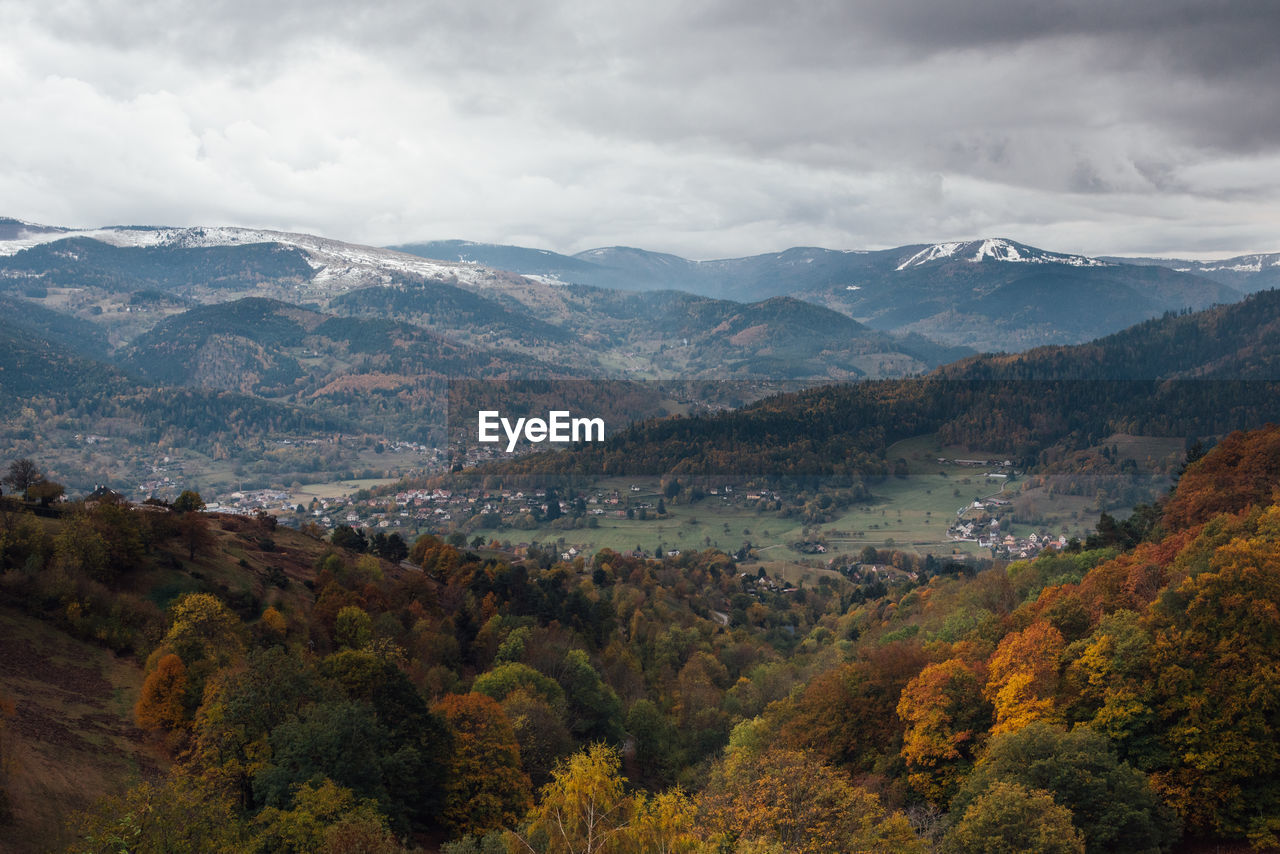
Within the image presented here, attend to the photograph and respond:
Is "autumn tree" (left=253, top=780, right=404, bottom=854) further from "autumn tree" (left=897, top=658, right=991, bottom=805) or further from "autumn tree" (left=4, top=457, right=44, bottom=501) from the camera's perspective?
"autumn tree" (left=4, top=457, right=44, bottom=501)

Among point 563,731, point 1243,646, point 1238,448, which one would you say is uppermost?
point 1238,448

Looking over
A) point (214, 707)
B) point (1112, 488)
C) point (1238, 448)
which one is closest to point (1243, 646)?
point (1238, 448)

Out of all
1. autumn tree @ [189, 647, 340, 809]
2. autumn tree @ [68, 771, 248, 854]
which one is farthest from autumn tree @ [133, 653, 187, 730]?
autumn tree @ [68, 771, 248, 854]

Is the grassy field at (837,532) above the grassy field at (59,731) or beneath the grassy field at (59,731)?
beneath

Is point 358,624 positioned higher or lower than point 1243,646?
lower

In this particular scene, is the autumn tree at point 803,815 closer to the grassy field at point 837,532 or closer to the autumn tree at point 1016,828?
the autumn tree at point 1016,828

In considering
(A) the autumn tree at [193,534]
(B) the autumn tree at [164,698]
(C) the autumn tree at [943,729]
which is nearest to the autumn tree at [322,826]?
(B) the autumn tree at [164,698]

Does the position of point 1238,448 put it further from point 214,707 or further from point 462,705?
point 214,707

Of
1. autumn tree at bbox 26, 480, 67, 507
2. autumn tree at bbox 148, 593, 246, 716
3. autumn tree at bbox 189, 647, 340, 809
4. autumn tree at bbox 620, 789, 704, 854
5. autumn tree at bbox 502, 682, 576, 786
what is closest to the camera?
autumn tree at bbox 620, 789, 704, 854
